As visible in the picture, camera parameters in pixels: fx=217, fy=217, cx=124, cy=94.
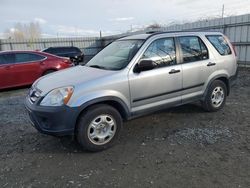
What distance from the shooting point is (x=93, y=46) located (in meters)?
22.9

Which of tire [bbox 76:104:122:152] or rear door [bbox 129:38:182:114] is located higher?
rear door [bbox 129:38:182:114]

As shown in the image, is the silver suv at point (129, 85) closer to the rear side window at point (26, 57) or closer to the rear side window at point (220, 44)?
the rear side window at point (220, 44)

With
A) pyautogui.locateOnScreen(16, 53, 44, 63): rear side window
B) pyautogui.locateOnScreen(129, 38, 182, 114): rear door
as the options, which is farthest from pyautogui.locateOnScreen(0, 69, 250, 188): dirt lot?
pyautogui.locateOnScreen(16, 53, 44, 63): rear side window

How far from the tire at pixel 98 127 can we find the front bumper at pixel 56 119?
0.49ft

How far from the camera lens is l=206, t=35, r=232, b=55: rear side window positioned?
15.3ft

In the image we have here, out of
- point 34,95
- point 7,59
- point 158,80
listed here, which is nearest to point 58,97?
point 34,95

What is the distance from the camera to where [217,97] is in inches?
190

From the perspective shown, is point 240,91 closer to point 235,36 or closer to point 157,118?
point 157,118

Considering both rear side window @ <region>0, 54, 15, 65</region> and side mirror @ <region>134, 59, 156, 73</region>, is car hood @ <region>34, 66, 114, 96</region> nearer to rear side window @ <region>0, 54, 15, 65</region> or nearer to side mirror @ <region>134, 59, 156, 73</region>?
side mirror @ <region>134, 59, 156, 73</region>

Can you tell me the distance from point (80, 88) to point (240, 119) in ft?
10.9

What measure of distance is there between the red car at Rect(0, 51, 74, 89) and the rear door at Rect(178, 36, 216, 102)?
5.62 m

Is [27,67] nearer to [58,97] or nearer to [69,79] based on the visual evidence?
[69,79]

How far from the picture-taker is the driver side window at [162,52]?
149 inches

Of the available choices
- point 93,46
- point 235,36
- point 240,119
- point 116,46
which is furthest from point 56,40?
point 240,119
